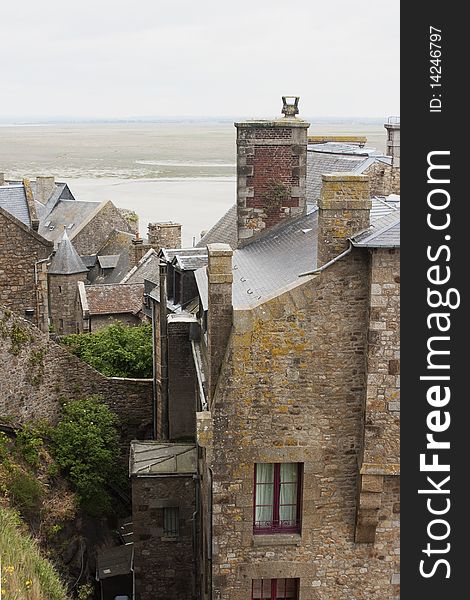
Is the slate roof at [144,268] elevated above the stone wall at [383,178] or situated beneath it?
situated beneath

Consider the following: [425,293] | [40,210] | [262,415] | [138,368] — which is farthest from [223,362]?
[40,210]

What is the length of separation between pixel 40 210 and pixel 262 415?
3990cm

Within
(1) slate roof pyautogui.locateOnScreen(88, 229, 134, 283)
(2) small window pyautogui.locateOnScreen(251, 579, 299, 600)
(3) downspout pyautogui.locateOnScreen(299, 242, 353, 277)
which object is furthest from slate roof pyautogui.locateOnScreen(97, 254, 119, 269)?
(3) downspout pyautogui.locateOnScreen(299, 242, 353, 277)

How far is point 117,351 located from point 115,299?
35.9 ft

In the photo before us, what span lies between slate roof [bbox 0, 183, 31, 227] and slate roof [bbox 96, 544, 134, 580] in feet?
38.8

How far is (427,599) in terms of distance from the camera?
9.30 meters

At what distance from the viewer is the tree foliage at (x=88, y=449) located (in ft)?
57.0

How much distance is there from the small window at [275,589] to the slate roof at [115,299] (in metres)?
20.9

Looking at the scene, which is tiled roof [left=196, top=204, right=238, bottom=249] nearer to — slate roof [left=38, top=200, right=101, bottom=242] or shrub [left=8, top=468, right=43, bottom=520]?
shrub [left=8, top=468, right=43, bottom=520]

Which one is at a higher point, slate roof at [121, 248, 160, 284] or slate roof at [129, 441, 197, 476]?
slate roof at [121, 248, 160, 284]

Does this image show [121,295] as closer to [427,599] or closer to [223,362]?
[223,362]

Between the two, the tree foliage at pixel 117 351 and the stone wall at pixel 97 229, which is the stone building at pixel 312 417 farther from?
the stone wall at pixel 97 229

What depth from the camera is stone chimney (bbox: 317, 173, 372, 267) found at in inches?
450

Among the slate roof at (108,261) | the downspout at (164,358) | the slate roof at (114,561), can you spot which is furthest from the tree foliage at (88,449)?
the slate roof at (108,261)
